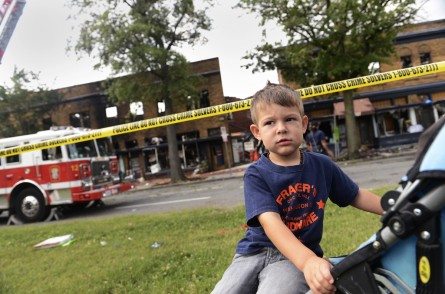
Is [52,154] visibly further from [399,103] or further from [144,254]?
[399,103]

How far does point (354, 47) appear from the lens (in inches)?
781

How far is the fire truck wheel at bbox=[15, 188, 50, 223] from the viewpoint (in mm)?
11711

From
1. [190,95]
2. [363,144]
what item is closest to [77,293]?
[190,95]

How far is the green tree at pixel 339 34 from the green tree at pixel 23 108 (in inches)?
618

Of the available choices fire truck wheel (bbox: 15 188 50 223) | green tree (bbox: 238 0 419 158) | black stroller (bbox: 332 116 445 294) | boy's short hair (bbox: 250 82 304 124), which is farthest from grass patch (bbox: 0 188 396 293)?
green tree (bbox: 238 0 419 158)

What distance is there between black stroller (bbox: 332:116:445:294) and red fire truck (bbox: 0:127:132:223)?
438 inches

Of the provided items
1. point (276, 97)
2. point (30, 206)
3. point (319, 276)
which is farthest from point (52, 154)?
point (319, 276)

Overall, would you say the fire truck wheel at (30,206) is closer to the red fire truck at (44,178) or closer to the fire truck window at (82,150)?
the red fire truck at (44,178)

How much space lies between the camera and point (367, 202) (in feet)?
6.26

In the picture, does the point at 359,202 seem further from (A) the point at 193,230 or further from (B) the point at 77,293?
(A) the point at 193,230

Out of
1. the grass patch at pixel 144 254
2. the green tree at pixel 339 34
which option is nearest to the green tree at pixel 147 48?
the green tree at pixel 339 34

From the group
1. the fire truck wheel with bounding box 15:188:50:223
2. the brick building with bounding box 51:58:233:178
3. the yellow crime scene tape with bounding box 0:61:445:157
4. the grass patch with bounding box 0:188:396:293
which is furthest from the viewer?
the brick building with bounding box 51:58:233:178

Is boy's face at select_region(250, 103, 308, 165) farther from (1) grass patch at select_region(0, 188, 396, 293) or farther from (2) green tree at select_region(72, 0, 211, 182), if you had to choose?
(2) green tree at select_region(72, 0, 211, 182)

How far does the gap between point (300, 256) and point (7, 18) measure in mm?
3139
